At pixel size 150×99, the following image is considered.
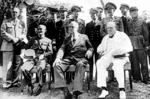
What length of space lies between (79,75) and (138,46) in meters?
1.07

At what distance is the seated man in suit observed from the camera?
9.59 feet

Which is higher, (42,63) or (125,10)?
(125,10)

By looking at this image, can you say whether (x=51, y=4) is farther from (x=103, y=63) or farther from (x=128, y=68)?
(x=128, y=68)

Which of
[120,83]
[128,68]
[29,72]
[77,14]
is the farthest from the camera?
[77,14]

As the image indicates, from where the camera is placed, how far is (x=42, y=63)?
3.26 m

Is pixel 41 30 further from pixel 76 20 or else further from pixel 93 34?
pixel 93 34

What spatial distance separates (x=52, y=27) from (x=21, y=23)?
1.73 ft

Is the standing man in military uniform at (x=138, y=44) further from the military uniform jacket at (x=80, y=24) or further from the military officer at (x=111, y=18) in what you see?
the military uniform jacket at (x=80, y=24)

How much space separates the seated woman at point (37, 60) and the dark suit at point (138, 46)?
4.31ft

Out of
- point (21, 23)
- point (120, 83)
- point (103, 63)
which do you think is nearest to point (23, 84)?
point (21, 23)

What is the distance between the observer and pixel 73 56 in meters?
3.19

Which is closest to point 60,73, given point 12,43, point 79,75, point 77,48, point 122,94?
point 79,75

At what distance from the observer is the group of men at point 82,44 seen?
295 centimetres

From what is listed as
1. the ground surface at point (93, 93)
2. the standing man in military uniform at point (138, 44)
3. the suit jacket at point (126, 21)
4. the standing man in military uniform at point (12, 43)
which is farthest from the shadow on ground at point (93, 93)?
the suit jacket at point (126, 21)
